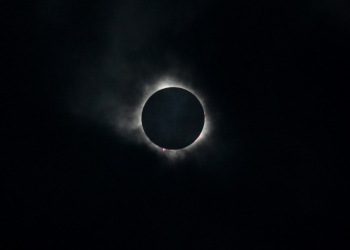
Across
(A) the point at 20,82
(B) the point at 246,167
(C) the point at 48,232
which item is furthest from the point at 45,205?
(B) the point at 246,167

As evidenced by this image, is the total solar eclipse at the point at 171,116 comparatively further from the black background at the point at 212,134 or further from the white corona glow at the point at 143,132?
the black background at the point at 212,134

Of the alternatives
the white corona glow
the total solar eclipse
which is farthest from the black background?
the total solar eclipse

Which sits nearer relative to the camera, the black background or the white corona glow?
the black background

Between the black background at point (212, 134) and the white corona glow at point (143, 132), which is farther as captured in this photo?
the white corona glow at point (143, 132)

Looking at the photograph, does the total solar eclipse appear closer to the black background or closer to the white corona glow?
the white corona glow

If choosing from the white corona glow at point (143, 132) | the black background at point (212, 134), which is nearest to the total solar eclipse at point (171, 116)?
the white corona glow at point (143, 132)
